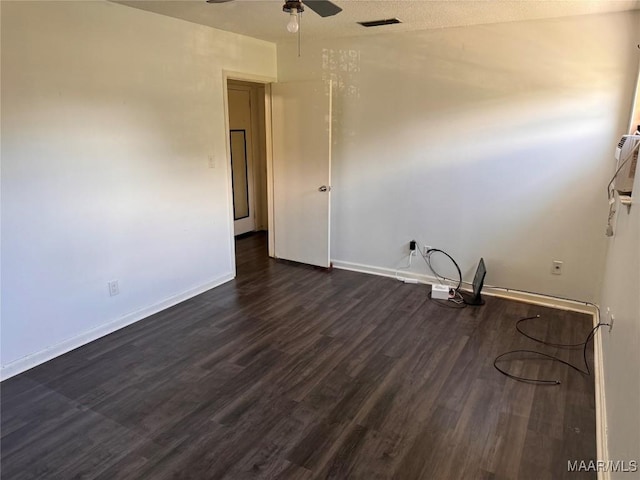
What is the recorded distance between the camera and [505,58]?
146 inches

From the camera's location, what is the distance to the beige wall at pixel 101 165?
273cm

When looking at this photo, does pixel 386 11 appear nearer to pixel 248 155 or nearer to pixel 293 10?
pixel 293 10

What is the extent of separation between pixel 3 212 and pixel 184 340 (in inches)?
58.8

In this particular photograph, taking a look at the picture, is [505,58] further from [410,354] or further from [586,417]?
[586,417]

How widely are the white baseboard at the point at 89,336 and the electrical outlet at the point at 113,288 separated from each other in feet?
0.75

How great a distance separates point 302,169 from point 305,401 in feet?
9.56

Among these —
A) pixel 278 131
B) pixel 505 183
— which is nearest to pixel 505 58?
pixel 505 183

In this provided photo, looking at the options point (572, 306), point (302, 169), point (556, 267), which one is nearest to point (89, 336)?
point (302, 169)

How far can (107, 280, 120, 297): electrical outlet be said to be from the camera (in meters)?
3.39

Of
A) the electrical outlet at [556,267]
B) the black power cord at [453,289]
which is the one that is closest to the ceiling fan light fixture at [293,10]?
the black power cord at [453,289]

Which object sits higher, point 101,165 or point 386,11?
point 386,11

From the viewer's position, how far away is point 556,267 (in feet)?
12.5

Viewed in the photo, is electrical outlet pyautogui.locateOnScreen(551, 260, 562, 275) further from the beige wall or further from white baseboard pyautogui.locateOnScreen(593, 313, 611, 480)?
the beige wall

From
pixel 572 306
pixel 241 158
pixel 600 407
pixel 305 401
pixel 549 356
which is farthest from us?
pixel 241 158
